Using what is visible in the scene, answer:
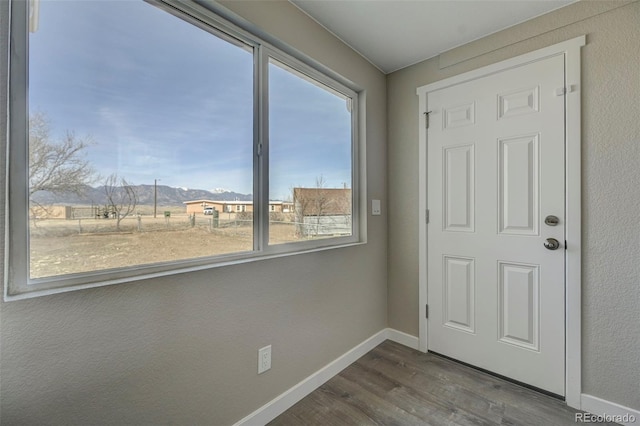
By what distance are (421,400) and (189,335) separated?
4.75 ft

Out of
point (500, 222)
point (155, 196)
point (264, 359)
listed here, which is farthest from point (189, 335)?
point (500, 222)

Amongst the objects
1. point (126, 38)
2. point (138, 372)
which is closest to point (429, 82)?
point (126, 38)

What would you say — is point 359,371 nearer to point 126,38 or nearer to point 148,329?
point 148,329

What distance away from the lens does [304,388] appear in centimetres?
174

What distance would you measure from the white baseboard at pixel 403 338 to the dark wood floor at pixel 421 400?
9.8 inches

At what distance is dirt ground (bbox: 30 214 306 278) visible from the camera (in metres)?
0.96

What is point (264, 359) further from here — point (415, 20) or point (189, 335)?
point (415, 20)

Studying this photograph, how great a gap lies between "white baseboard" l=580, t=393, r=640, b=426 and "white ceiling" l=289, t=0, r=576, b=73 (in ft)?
7.72

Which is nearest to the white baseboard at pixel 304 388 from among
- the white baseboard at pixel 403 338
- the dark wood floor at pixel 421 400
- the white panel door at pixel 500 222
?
the dark wood floor at pixel 421 400

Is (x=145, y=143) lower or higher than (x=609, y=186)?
higher

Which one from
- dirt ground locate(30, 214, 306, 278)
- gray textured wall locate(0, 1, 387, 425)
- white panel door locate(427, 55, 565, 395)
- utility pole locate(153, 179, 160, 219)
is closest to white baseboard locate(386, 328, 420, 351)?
white panel door locate(427, 55, 565, 395)

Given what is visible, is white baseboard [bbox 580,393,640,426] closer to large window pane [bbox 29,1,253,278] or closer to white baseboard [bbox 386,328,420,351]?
white baseboard [bbox 386,328,420,351]

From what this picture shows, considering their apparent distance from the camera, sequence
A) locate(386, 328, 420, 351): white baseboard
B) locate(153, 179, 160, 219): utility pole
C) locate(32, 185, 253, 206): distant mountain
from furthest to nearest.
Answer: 1. locate(386, 328, 420, 351): white baseboard
2. locate(153, 179, 160, 219): utility pole
3. locate(32, 185, 253, 206): distant mountain

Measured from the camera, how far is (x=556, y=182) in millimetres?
1709
